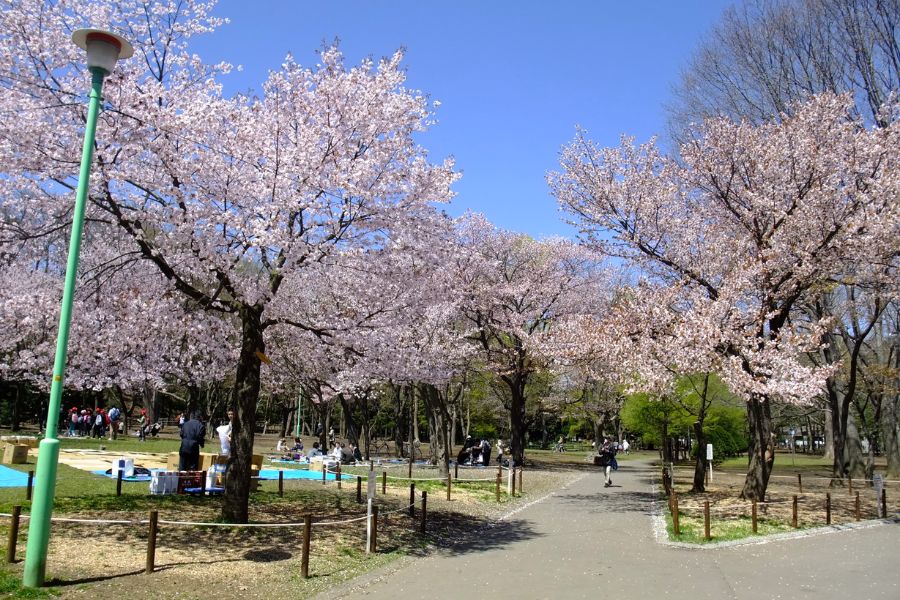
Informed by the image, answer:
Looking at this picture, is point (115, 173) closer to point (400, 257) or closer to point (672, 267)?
point (400, 257)

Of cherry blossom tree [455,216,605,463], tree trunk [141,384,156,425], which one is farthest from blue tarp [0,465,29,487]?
tree trunk [141,384,156,425]

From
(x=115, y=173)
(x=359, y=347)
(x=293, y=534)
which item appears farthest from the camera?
(x=359, y=347)

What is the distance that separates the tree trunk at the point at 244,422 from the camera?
1093cm

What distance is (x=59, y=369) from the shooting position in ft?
21.6

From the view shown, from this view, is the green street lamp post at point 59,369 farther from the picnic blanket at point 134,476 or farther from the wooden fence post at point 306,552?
the picnic blanket at point 134,476

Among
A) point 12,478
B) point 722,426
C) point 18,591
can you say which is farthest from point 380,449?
point 18,591

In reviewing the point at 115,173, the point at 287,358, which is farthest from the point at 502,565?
the point at 287,358

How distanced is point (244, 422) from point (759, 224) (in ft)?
45.1

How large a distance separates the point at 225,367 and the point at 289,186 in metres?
9.03

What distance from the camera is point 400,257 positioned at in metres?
11.6

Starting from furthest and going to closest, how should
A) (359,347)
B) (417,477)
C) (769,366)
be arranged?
(417,477), (769,366), (359,347)

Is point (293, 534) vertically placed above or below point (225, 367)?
below

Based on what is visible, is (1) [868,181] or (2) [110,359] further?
(1) [868,181]

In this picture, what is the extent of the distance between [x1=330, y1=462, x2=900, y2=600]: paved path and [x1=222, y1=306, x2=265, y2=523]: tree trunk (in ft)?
10.1
